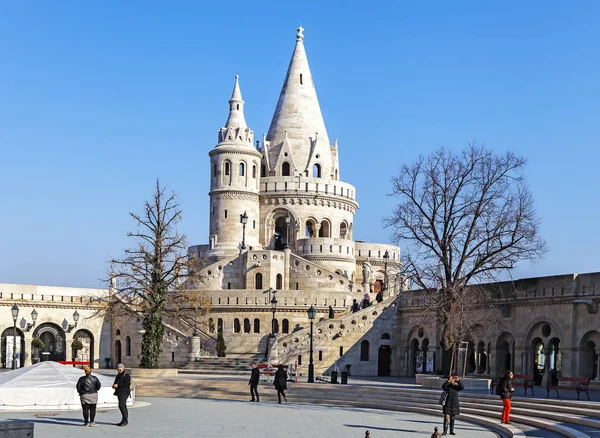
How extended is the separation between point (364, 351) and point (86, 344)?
698 inches

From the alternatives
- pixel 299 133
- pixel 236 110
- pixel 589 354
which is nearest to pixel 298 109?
pixel 299 133

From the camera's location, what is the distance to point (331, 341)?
45656 mm

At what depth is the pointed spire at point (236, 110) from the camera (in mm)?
63250

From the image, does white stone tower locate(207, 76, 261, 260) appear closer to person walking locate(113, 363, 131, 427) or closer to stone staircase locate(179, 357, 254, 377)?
stone staircase locate(179, 357, 254, 377)

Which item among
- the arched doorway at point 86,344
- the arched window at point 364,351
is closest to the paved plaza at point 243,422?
the arched window at point 364,351

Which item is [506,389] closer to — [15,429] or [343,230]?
Answer: [15,429]

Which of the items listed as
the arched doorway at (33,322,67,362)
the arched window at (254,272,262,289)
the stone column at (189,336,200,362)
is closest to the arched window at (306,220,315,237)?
the arched window at (254,272,262,289)

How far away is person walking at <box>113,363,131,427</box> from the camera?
21.0m

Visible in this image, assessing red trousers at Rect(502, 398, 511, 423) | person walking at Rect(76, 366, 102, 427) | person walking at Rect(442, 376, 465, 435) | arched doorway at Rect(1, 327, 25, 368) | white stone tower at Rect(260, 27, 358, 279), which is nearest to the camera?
person walking at Rect(442, 376, 465, 435)

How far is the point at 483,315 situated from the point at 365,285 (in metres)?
17.4

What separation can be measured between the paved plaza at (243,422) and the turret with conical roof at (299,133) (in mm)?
40028

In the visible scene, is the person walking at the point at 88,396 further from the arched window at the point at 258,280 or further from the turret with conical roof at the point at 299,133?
the turret with conical roof at the point at 299,133

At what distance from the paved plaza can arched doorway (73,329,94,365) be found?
90.1 feet

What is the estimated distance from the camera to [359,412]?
2584cm
